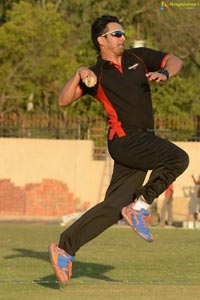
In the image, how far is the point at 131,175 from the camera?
9.66 meters

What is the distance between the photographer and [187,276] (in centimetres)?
1189

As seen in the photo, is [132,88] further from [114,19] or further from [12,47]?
[12,47]

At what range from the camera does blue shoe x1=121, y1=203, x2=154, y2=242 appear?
938cm

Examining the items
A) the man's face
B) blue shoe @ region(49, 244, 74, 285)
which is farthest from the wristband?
blue shoe @ region(49, 244, 74, 285)

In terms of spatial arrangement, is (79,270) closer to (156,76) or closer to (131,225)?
(131,225)

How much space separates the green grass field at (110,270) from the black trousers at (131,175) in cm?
56

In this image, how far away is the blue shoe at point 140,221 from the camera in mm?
9383

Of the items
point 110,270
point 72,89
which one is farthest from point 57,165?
point 72,89

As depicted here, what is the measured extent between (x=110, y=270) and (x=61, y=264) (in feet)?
9.49

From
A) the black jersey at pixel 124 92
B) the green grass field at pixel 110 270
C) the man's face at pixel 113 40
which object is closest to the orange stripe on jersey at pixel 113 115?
the black jersey at pixel 124 92

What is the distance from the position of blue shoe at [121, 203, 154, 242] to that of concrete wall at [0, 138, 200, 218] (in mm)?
24274

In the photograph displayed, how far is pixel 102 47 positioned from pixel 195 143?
24.0 m

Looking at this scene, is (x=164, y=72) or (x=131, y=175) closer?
(x=164, y=72)

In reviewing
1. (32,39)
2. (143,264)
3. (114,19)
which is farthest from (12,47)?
(114,19)
